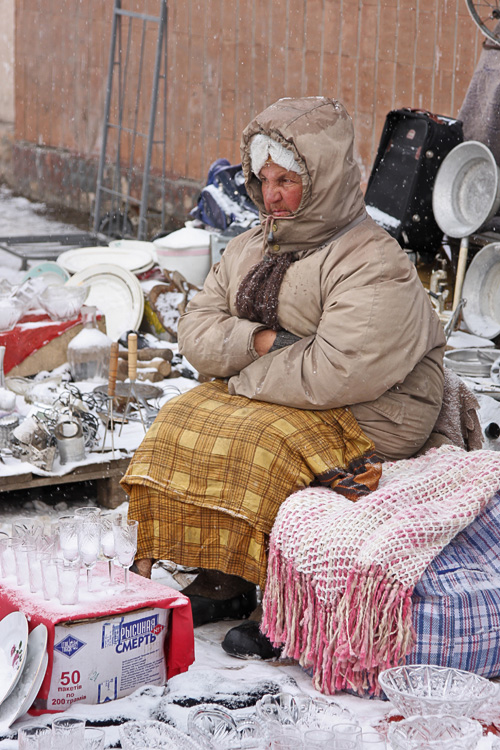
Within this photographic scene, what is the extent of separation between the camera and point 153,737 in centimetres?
238

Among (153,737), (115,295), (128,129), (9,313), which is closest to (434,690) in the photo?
(153,737)

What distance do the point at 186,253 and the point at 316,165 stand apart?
3.83m

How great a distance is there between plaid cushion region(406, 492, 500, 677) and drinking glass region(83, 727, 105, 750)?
942mm

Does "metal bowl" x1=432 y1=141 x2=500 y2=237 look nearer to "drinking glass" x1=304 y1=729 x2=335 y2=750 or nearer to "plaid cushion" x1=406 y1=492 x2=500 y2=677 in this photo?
"plaid cushion" x1=406 y1=492 x2=500 y2=677

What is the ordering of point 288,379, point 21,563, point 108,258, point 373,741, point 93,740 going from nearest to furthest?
point 93,740 < point 373,741 < point 21,563 < point 288,379 < point 108,258

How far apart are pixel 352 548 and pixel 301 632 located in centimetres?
32

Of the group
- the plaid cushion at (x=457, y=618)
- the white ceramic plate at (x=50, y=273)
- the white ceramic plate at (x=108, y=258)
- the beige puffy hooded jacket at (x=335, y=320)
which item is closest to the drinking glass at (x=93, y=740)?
the plaid cushion at (x=457, y=618)

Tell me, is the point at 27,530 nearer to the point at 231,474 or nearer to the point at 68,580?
the point at 68,580

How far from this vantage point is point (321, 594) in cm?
293

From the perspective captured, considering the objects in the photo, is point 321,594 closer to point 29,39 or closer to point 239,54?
point 239,54

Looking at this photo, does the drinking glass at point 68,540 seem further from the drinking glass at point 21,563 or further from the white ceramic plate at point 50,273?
the white ceramic plate at point 50,273

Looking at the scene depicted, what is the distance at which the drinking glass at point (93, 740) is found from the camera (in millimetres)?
2320

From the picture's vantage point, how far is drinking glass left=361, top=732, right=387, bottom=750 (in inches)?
98.0

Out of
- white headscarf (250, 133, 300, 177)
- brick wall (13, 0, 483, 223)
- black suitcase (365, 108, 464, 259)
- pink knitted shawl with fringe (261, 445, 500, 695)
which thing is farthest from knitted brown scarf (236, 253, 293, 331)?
brick wall (13, 0, 483, 223)
